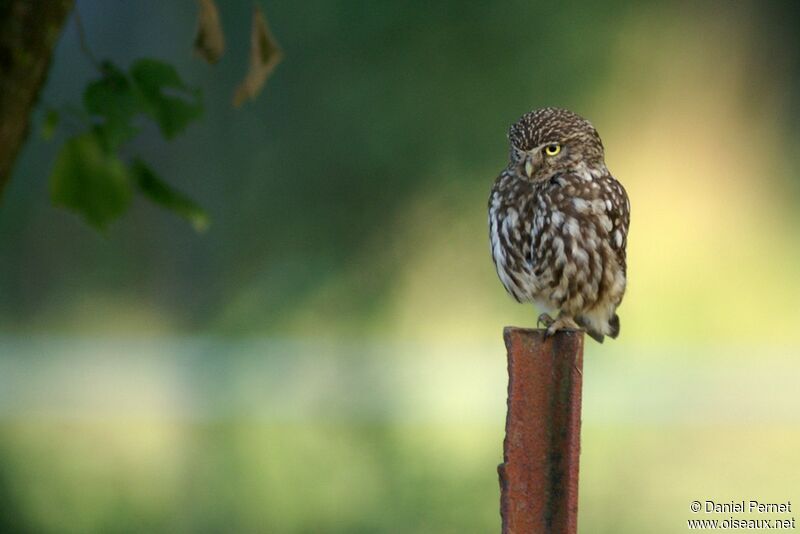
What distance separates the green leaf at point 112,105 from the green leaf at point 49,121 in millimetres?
46

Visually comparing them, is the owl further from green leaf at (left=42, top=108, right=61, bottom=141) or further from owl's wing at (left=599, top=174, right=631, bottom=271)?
green leaf at (left=42, top=108, right=61, bottom=141)

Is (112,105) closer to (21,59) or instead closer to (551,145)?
(21,59)

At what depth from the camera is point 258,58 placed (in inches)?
64.2

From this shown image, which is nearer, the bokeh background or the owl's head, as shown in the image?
the owl's head

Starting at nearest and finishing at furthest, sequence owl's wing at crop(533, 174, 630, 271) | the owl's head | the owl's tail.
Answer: the owl's head, owl's wing at crop(533, 174, 630, 271), the owl's tail

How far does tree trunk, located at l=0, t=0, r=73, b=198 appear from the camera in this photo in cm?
140

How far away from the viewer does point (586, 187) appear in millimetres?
2551

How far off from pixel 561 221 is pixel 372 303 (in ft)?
7.94

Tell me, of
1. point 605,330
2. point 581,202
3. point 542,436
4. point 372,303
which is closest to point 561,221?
point 581,202

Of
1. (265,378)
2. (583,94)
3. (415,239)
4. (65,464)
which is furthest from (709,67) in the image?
(65,464)

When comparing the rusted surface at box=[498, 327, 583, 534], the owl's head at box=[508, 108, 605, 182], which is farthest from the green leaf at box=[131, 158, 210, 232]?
the owl's head at box=[508, 108, 605, 182]

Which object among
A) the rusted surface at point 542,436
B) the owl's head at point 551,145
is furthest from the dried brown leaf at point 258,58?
the owl's head at point 551,145

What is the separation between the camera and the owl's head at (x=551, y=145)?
7.80 feet

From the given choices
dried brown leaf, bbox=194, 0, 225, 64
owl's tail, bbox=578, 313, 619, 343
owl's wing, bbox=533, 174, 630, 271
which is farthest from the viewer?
owl's tail, bbox=578, 313, 619, 343
